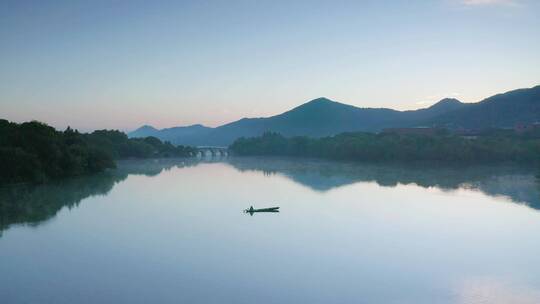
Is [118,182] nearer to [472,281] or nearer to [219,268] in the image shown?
[219,268]

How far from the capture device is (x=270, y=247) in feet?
45.4

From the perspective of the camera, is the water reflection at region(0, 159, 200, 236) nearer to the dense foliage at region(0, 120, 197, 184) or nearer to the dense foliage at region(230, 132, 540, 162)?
the dense foliage at region(0, 120, 197, 184)

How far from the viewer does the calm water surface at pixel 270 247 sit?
9.99m

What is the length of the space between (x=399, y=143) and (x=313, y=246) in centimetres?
4588

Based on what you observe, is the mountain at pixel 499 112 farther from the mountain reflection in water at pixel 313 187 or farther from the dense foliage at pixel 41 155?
the dense foliage at pixel 41 155

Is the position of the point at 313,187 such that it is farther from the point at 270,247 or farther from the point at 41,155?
the point at 41,155

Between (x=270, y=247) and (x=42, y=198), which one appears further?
(x=42, y=198)

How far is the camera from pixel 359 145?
198 feet

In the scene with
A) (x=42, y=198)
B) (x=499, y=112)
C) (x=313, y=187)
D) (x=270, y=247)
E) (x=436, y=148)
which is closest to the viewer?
(x=270, y=247)

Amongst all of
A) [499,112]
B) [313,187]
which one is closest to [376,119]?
[499,112]

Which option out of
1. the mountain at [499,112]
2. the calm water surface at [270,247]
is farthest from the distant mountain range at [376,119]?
the calm water surface at [270,247]

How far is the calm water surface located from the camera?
393 inches

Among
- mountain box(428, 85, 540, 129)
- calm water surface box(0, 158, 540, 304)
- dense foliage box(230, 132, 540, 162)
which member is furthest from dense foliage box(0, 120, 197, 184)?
mountain box(428, 85, 540, 129)

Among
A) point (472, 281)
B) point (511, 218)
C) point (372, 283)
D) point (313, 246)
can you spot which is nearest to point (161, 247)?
point (313, 246)
